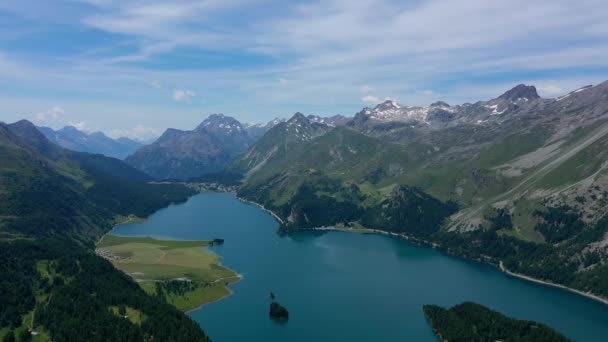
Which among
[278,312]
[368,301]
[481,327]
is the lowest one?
[368,301]

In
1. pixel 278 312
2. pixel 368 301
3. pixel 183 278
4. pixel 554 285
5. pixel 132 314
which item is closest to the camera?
pixel 132 314

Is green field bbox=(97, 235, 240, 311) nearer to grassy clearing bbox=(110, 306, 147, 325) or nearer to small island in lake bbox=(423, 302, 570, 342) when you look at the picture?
grassy clearing bbox=(110, 306, 147, 325)

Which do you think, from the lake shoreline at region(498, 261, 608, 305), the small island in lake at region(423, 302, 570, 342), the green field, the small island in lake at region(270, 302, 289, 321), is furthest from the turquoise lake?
the green field

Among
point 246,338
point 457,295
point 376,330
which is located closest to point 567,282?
point 457,295

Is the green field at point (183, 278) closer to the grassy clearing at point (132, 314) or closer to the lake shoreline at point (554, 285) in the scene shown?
the grassy clearing at point (132, 314)

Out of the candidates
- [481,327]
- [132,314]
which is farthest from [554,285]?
[132,314]

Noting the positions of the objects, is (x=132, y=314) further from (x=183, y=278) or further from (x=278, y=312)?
(x=183, y=278)
